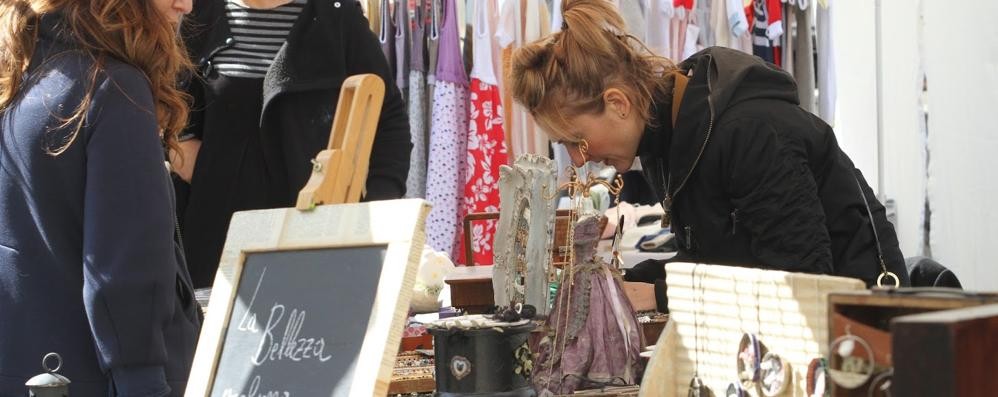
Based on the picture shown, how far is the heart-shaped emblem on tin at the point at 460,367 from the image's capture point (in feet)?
5.76

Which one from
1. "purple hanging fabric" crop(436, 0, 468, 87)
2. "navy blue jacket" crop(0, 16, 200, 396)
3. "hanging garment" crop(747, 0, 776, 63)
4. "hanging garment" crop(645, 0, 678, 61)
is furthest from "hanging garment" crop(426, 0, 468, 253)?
→ "navy blue jacket" crop(0, 16, 200, 396)

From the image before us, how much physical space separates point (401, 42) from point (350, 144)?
3.44 m

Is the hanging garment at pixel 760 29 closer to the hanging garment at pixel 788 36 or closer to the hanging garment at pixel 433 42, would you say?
the hanging garment at pixel 788 36

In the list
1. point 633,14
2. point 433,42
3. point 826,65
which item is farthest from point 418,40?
point 826,65

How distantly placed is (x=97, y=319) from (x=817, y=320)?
40.2 inches

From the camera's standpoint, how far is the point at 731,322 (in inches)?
54.6

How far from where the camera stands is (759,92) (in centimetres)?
216

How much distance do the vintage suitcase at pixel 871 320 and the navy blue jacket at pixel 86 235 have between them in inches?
41.0

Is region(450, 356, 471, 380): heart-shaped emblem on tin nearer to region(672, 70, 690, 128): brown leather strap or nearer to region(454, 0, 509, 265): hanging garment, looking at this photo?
region(672, 70, 690, 128): brown leather strap

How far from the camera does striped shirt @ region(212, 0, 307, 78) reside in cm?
295

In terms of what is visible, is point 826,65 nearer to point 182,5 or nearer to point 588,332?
point 588,332

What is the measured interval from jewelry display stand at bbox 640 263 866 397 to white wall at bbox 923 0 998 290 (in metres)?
2.88

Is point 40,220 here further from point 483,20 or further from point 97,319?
point 483,20

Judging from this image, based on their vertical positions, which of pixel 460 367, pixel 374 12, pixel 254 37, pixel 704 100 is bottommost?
pixel 460 367
